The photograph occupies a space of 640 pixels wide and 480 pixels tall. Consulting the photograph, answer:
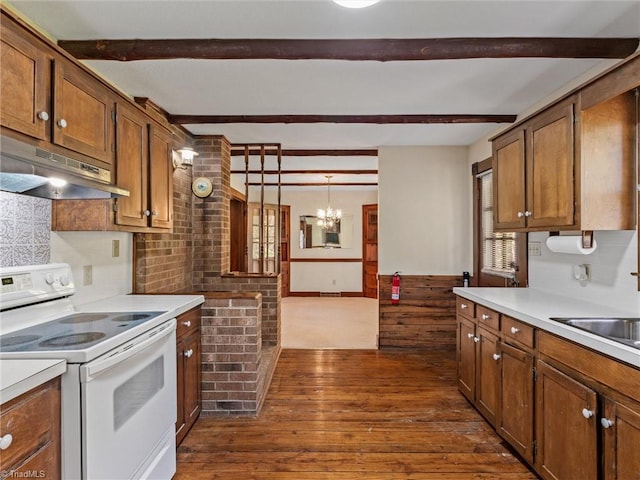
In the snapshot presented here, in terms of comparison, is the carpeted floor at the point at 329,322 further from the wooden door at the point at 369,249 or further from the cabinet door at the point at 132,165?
the cabinet door at the point at 132,165

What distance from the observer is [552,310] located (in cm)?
203

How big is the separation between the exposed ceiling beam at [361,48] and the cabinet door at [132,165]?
0.37 m

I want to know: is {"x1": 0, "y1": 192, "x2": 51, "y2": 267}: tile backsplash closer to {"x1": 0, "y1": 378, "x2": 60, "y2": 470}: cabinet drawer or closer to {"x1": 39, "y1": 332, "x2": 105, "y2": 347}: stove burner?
{"x1": 39, "y1": 332, "x2": 105, "y2": 347}: stove burner

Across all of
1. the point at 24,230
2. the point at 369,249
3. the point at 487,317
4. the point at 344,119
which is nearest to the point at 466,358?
the point at 487,317

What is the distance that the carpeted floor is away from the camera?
4469 millimetres

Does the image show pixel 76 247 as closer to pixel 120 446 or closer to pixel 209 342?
pixel 209 342

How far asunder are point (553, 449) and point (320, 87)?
2666 millimetres

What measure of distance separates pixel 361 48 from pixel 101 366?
2.04 m

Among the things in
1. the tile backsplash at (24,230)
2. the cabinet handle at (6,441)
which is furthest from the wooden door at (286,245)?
the cabinet handle at (6,441)

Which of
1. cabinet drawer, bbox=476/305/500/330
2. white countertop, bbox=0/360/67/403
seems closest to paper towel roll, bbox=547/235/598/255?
cabinet drawer, bbox=476/305/500/330

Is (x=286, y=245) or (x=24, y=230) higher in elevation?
(x=24, y=230)

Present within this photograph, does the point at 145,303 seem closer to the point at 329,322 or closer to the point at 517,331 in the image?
the point at 517,331

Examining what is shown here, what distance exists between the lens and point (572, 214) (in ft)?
6.64

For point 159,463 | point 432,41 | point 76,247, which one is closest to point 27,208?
point 76,247
